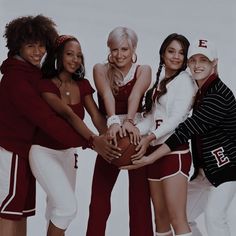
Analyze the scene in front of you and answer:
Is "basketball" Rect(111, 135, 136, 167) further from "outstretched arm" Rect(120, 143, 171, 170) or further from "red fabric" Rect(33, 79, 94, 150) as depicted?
"red fabric" Rect(33, 79, 94, 150)

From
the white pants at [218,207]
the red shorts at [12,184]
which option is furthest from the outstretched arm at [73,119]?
the white pants at [218,207]

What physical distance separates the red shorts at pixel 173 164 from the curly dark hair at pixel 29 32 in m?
0.90

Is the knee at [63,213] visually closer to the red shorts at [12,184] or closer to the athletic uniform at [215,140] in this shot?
the red shorts at [12,184]

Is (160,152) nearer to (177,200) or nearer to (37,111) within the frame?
(177,200)

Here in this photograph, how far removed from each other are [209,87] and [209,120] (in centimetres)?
19

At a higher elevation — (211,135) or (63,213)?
(211,135)

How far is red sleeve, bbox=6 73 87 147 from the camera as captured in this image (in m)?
4.11

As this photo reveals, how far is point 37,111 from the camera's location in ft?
13.5

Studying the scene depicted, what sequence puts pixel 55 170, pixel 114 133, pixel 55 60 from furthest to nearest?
pixel 55 60 < pixel 55 170 < pixel 114 133

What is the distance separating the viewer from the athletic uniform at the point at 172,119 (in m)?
4.11

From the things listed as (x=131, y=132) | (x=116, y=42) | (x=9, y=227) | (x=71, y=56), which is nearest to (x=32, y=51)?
(x=71, y=56)

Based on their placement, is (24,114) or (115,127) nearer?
(115,127)

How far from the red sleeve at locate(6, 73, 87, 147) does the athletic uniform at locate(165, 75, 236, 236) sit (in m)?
0.55

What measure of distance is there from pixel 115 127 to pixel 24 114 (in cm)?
51
